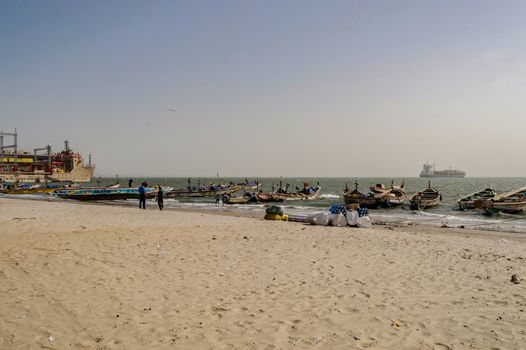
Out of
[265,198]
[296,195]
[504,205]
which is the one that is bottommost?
[265,198]

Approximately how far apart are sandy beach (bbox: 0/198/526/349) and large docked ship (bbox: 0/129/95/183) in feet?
309

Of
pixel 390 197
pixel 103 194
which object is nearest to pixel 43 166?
pixel 103 194

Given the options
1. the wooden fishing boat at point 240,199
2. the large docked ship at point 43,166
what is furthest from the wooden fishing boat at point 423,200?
the large docked ship at point 43,166

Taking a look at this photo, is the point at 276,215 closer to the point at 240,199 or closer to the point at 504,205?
the point at 240,199

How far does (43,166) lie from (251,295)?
120 meters

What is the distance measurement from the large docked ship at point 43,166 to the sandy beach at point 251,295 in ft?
309

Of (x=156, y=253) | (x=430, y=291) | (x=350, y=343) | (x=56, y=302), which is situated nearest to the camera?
(x=350, y=343)

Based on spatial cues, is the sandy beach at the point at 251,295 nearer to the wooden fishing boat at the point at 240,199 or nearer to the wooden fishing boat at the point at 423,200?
the wooden fishing boat at the point at 423,200

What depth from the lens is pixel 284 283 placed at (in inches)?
309

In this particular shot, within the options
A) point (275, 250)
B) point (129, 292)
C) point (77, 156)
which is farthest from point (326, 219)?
point (77, 156)

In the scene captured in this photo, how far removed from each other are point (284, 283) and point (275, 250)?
11.9 feet

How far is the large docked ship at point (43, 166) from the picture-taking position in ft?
318

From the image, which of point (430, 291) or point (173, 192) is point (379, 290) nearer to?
point (430, 291)

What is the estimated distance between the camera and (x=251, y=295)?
698 cm
